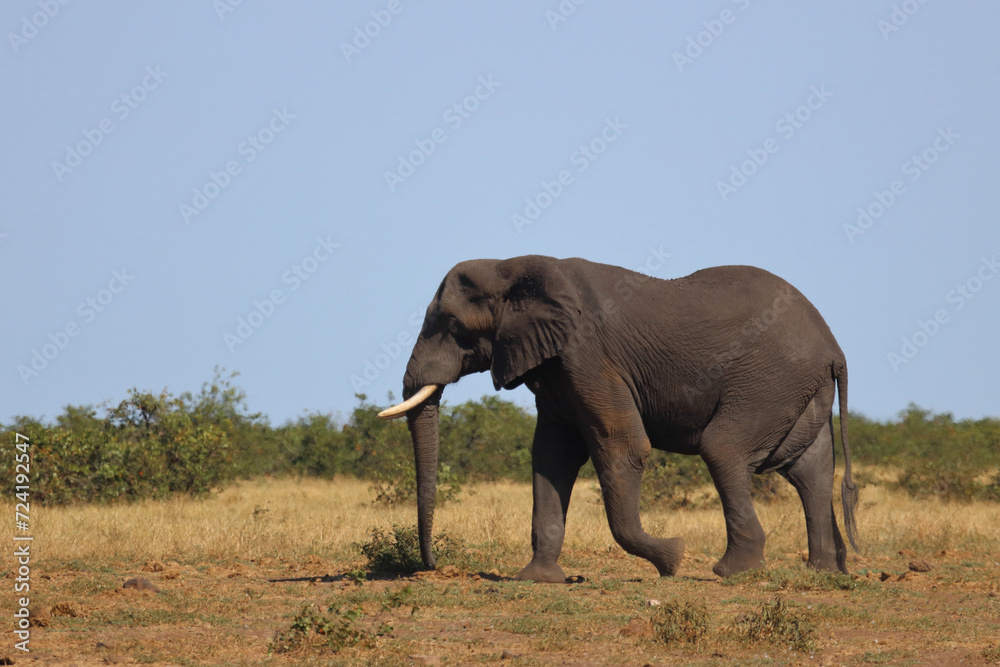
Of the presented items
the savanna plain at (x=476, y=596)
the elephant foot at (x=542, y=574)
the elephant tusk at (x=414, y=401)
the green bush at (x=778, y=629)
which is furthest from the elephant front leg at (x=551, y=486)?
the green bush at (x=778, y=629)

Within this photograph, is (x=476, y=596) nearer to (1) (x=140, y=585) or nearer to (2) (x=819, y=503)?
(1) (x=140, y=585)

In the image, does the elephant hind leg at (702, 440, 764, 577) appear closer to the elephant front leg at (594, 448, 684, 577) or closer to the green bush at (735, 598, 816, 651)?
the elephant front leg at (594, 448, 684, 577)

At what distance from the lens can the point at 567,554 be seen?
1381 centimetres

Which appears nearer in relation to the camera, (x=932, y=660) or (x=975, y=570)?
(x=932, y=660)

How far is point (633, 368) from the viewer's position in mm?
11211

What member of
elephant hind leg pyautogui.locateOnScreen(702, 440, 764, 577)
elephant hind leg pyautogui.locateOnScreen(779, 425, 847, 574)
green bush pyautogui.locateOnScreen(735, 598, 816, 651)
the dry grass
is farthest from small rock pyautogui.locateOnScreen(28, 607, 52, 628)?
elephant hind leg pyautogui.locateOnScreen(779, 425, 847, 574)

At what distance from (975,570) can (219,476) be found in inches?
537

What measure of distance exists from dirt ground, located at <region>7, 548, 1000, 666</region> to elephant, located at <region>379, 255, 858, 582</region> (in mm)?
643

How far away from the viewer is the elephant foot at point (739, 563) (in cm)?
1127

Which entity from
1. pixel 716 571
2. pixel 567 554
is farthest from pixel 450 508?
pixel 716 571

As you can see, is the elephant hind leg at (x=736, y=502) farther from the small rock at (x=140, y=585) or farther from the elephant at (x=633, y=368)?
the small rock at (x=140, y=585)

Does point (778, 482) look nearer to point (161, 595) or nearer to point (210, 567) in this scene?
point (210, 567)

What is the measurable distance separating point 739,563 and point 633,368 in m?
2.21

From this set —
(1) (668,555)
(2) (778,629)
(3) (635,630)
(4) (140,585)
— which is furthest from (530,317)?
(4) (140,585)
